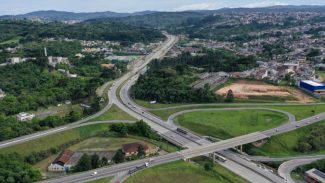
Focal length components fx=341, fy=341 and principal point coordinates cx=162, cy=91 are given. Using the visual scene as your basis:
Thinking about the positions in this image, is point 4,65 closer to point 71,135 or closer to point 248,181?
point 71,135

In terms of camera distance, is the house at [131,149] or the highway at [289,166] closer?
the highway at [289,166]

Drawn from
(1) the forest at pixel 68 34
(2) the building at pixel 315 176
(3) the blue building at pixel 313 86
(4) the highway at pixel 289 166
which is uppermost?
(1) the forest at pixel 68 34

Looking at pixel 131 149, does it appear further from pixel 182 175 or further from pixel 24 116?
pixel 24 116

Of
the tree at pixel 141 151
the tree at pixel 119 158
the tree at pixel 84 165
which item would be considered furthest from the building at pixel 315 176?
the tree at pixel 84 165

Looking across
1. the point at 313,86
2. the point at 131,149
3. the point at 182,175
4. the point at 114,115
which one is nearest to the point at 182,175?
the point at 182,175

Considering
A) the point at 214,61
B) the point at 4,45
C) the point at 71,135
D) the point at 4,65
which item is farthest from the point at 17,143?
the point at 4,45

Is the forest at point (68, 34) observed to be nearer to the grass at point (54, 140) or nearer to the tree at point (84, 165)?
the grass at point (54, 140)
